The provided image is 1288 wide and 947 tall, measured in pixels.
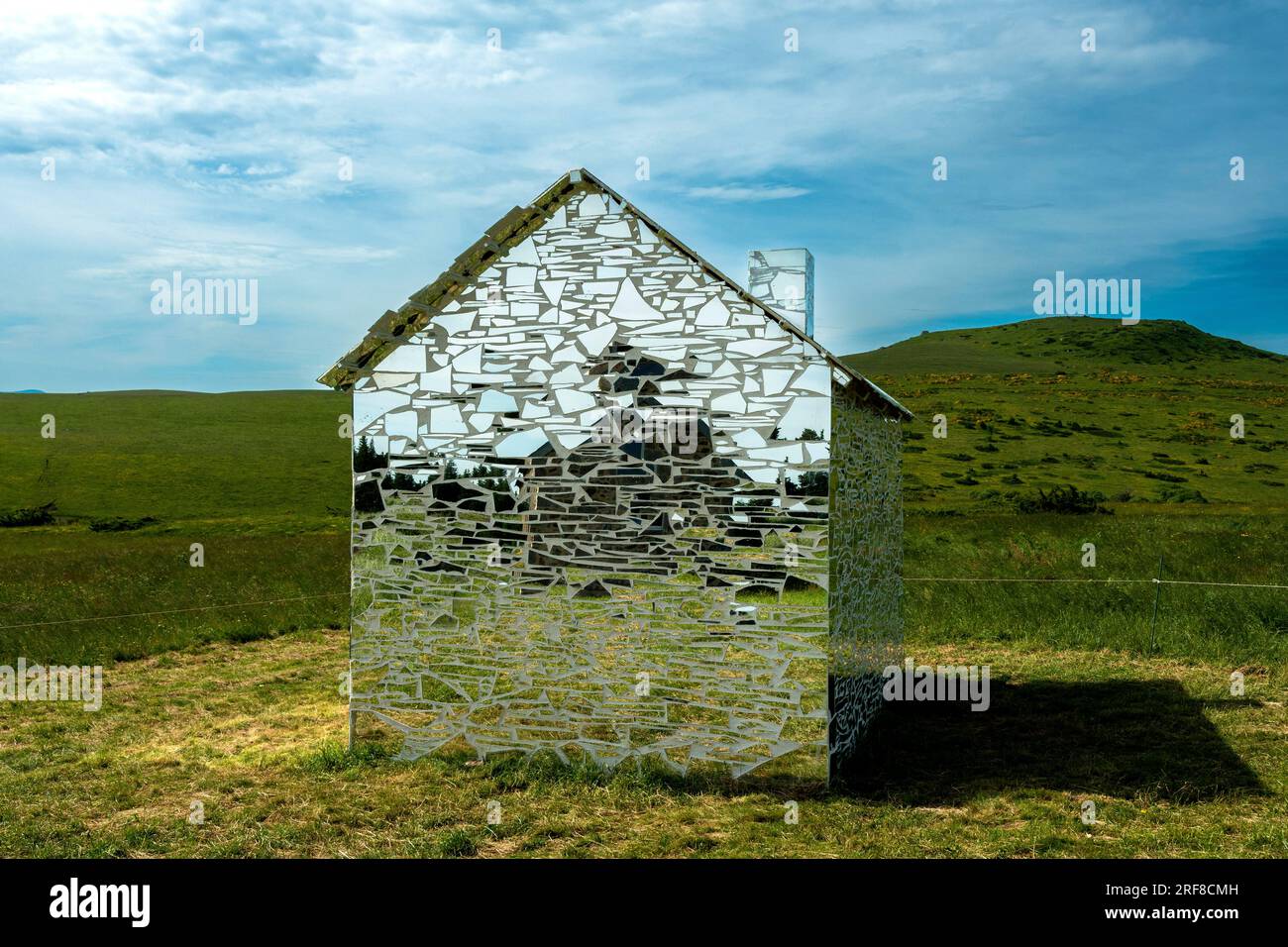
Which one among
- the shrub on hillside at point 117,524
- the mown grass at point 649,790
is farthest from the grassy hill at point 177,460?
the mown grass at point 649,790

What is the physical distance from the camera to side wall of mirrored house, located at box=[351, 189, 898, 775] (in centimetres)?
924

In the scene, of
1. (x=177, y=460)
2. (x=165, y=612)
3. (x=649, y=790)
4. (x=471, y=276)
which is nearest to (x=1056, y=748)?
(x=649, y=790)

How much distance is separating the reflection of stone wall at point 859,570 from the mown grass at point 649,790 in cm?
60

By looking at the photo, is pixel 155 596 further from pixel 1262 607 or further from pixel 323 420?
pixel 323 420

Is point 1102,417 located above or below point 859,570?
above

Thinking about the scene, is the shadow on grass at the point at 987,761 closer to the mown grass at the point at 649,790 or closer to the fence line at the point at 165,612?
the mown grass at the point at 649,790

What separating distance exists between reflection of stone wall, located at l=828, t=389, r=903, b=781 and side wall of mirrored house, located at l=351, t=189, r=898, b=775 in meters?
0.55

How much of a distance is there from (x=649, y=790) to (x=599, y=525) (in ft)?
8.66

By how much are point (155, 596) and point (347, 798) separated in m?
14.2

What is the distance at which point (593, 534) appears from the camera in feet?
32.1

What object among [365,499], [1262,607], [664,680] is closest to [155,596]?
[365,499]

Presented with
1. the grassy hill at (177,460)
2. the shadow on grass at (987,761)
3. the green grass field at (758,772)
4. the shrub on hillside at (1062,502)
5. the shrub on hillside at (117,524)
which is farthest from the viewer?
the grassy hill at (177,460)

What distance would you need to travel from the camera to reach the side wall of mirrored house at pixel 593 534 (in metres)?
9.24

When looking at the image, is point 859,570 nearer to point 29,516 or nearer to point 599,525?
point 599,525
